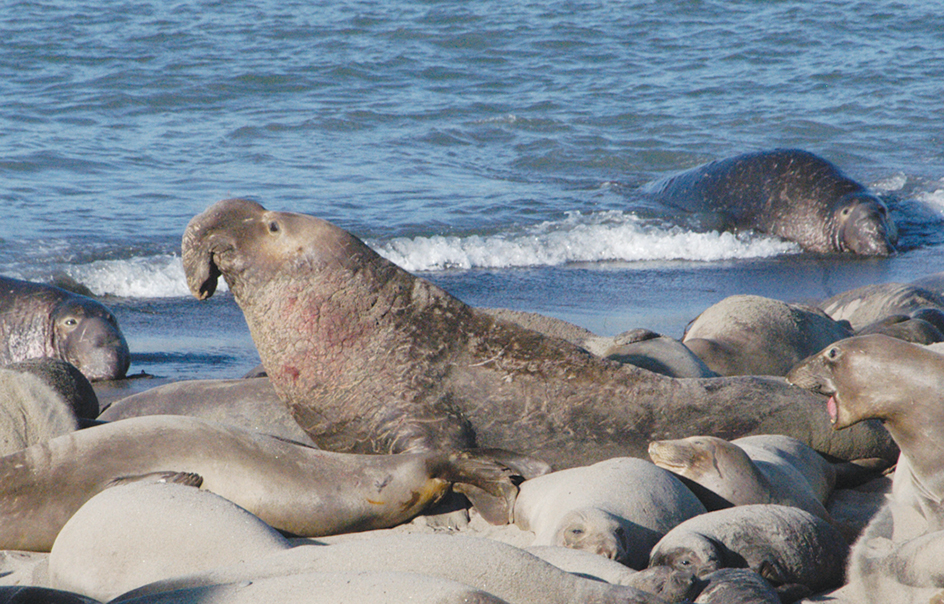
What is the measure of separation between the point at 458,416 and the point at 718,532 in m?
1.47

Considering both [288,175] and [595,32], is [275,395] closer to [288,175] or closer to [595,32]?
[288,175]

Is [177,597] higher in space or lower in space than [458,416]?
higher

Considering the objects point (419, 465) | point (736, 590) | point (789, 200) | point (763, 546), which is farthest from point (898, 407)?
point (789, 200)

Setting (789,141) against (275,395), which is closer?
(275,395)

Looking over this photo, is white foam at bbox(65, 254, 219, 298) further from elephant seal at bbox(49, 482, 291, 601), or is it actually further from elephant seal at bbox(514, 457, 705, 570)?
elephant seal at bbox(49, 482, 291, 601)

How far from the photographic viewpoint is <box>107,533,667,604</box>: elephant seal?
8.60ft

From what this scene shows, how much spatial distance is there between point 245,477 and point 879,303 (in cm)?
558

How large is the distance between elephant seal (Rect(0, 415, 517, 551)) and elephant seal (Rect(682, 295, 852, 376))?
257 centimetres

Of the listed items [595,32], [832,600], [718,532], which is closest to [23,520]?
[718,532]

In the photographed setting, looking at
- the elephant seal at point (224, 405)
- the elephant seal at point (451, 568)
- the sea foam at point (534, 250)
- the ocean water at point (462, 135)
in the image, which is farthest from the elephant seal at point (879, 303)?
the elephant seal at point (451, 568)

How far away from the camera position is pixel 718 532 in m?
3.42

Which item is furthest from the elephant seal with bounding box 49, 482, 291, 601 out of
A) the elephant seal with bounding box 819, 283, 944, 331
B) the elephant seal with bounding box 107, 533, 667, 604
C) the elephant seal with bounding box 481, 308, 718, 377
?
the elephant seal with bounding box 819, 283, 944, 331

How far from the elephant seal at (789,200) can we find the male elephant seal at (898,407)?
800 cm

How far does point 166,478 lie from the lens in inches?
156
